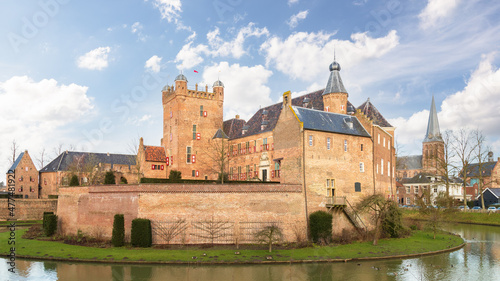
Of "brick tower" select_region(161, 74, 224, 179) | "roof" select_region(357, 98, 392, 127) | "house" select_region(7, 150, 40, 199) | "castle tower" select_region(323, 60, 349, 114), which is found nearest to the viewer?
"castle tower" select_region(323, 60, 349, 114)

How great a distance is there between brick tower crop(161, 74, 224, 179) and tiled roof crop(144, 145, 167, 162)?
2.00 feet

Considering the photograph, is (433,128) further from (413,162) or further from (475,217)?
(475,217)

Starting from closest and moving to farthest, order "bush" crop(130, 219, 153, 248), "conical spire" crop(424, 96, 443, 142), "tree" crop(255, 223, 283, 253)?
"tree" crop(255, 223, 283, 253) < "bush" crop(130, 219, 153, 248) < "conical spire" crop(424, 96, 443, 142)

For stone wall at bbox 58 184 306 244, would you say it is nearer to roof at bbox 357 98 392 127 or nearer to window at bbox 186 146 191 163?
roof at bbox 357 98 392 127

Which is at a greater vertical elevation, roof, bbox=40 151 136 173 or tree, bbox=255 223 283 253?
roof, bbox=40 151 136 173

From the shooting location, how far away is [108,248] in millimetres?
26625

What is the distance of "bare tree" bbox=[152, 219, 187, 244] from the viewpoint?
2708 cm

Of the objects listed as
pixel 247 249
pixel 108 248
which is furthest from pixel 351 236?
pixel 108 248

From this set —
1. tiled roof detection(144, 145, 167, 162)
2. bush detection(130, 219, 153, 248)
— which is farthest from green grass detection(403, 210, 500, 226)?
bush detection(130, 219, 153, 248)

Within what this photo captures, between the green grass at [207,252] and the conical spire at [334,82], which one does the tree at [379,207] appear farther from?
the conical spire at [334,82]

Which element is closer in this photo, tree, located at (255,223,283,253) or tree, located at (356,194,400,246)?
tree, located at (255,223,283,253)

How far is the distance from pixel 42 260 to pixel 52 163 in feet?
151

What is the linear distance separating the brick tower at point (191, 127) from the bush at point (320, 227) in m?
19.6

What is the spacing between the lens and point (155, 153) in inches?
1890
